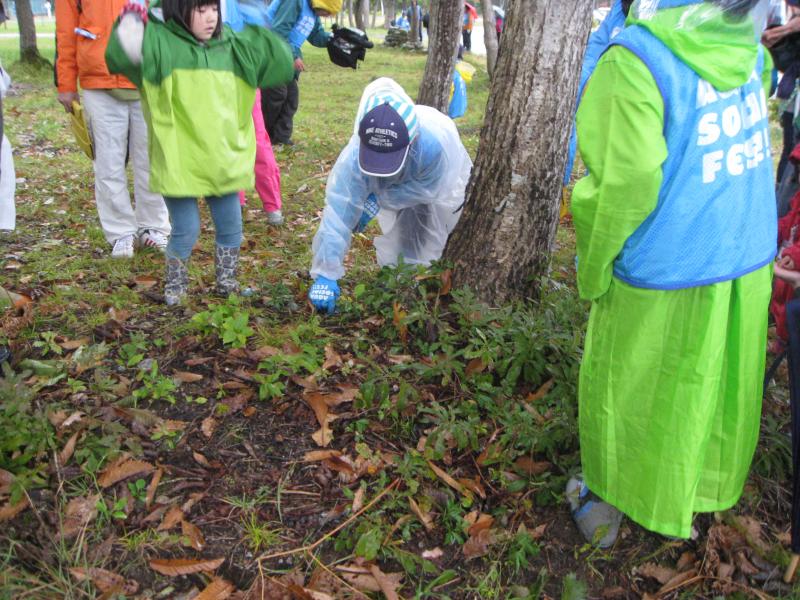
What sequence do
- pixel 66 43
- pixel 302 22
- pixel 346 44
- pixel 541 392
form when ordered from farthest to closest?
pixel 346 44 → pixel 302 22 → pixel 66 43 → pixel 541 392

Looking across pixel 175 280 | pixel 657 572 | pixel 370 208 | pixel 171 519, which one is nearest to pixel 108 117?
pixel 175 280

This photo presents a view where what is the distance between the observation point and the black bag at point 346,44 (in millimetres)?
5430

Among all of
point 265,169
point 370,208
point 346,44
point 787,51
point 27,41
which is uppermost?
point 787,51

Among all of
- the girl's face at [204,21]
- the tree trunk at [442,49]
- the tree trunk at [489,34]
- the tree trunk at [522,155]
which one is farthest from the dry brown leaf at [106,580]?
the tree trunk at [489,34]

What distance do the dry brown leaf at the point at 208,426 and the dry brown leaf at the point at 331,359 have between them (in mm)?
528

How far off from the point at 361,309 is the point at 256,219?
6.53ft

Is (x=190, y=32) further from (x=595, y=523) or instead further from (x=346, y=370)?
(x=595, y=523)

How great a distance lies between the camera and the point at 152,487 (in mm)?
2146

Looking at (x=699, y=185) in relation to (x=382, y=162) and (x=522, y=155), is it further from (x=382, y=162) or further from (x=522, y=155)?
(x=382, y=162)

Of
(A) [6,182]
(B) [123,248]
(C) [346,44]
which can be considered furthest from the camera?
(C) [346,44]

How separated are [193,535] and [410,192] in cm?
205

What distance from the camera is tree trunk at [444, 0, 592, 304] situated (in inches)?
109

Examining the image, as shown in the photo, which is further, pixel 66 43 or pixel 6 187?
pixel 66 43

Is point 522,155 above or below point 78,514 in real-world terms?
above
